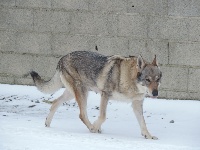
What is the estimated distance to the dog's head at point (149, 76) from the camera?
22.9 feet

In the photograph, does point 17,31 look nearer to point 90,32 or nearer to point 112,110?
point 90,32

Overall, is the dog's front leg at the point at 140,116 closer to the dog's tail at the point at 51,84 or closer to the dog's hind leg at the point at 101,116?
the dog's hind leg at the point at 101,116

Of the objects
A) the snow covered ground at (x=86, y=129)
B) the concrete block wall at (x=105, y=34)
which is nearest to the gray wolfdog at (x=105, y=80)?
the snow covered ground at (x=86, y=129)

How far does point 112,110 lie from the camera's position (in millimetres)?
9125

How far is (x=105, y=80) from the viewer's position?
24.1ft

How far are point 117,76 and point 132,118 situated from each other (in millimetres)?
1400

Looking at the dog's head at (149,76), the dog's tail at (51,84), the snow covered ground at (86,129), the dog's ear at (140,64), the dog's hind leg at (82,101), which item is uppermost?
the dog's ear at (140,64)

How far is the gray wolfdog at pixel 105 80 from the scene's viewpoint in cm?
714

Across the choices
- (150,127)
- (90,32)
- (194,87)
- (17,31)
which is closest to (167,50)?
(194,87)

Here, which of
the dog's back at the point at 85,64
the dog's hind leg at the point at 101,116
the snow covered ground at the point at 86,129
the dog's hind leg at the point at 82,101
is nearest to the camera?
the snow covered ground at the point at 86,129

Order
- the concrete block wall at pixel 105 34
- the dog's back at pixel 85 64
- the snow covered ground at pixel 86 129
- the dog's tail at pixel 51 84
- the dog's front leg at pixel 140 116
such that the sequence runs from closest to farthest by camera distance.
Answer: the snow covered ground at pixel 86 129, the dog's front leg at pixel 140 116, the dog's back at pixel 85 64, the dog's tail at pixel 51 84, the concrete block wall at pixel 105 34

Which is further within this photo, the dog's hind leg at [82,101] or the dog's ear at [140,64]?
the dog's hind leg at [82,101]

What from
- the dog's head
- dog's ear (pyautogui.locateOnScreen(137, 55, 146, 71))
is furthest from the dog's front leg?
dog's ear (pyautogui.locateOnScreen(137, 55, 146, 71))

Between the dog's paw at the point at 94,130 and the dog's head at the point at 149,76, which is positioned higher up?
the dog's head at the point at 149,76
